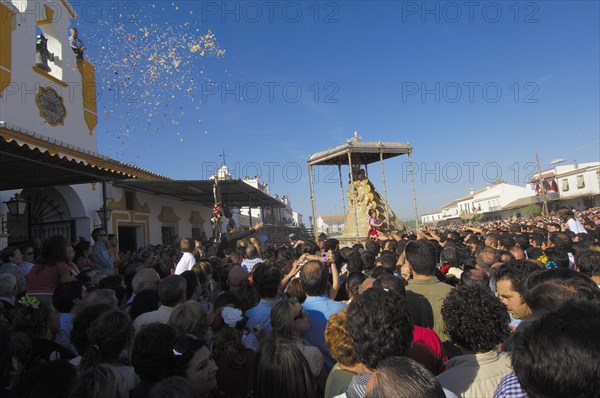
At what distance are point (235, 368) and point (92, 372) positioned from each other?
2.57ft

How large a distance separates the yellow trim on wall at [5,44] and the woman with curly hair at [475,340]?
11078 mm

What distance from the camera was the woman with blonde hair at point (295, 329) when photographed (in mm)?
2344

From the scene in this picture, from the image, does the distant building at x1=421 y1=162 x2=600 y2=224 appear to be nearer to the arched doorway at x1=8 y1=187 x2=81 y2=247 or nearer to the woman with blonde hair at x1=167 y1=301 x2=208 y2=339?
the arched doorway at x1=8 y1=187 x2=81 y2=247

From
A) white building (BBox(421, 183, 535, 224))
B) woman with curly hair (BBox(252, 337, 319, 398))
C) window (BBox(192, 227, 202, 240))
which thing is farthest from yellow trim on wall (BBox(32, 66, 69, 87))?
white building (BBox(421, 183, 535, 224))

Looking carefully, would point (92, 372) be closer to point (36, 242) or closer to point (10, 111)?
point (36, 242)

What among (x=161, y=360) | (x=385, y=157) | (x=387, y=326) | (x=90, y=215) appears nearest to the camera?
(x=387, y=326)

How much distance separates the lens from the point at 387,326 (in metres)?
1.90

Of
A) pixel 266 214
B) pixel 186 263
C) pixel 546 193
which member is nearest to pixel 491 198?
pixel 546 193

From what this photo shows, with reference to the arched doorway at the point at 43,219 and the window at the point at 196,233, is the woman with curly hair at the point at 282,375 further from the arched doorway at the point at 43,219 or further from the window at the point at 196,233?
the window at the point at 196,233

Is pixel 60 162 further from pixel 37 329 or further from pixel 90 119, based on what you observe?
pixel 90 119

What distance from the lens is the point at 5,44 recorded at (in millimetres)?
9453

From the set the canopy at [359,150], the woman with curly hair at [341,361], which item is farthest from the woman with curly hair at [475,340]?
the canopy at [359,150]

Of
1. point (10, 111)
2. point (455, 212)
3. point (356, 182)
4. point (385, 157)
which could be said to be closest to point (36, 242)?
point (10, 111)

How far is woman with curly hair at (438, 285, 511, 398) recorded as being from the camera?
1857 mm
